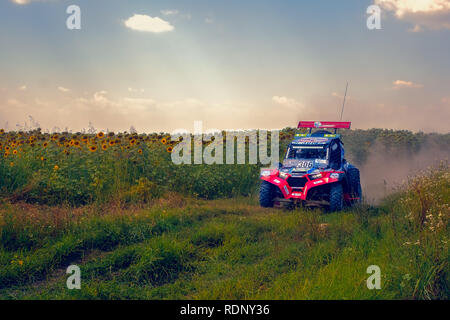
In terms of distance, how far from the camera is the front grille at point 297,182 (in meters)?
10.7

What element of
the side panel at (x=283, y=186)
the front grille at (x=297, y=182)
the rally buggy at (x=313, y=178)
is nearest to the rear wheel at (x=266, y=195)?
the rally buggy at (x=313, y=178)

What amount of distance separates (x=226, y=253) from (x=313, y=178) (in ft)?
14.1

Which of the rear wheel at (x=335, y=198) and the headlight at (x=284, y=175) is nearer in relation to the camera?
the rear wheel at (x=335, y=198)

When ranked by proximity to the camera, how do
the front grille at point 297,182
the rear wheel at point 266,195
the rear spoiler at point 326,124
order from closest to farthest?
the front grille at point 297,182 < the rear wheel at point 266,195 < the rear spoiler at point 326,124

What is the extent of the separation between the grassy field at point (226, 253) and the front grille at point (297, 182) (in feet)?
5.51

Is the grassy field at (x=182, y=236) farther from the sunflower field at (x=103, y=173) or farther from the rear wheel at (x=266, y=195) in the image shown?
the rear wheel at (x=266, y=195)

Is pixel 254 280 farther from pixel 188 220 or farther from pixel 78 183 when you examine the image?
pixel 78 183

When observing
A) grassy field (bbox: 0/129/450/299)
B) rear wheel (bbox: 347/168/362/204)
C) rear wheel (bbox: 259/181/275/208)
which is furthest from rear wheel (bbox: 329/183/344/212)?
rear wheel (bbox: 259/181/275/208)

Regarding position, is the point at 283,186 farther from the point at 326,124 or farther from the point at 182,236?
the point at 182,236

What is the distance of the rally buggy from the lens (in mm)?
10492

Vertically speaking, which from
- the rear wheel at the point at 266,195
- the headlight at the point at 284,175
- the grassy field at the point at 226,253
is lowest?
the grassy field at the point at 226,253

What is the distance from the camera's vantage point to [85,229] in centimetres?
757

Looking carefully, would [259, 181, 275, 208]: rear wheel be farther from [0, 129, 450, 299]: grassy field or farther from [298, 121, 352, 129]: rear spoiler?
[298, 121, 352, 129]: rear spoiler
